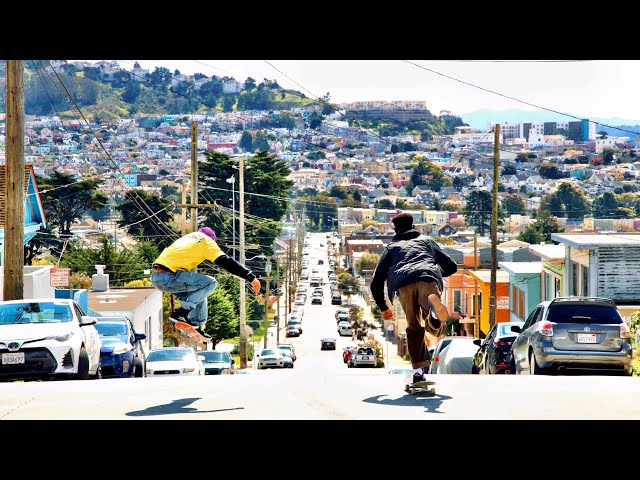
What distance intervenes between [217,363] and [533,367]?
11544 millimetres

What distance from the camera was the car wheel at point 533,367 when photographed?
16.4m

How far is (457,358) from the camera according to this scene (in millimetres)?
22531

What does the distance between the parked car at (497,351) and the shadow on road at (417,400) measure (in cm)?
764

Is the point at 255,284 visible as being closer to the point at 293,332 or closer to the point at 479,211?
the point at 293,332

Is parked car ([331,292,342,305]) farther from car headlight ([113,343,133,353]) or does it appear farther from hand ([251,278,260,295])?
hand ([251,278,260,295])

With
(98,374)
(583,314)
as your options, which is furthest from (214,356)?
(583,314)

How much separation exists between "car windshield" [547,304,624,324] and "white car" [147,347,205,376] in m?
7.38

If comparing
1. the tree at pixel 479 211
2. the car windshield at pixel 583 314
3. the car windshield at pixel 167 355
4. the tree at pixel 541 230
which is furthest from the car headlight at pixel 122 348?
the tree at pixel 479 211

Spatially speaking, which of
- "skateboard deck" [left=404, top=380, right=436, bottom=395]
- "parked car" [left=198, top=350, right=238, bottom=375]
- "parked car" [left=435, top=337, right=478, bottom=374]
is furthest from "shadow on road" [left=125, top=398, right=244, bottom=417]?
"parked car" [left=198, top=350, right=238, bottom=375]

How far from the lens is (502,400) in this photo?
11.0 metres

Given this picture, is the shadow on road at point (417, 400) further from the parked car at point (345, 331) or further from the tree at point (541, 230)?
the tree at point (541, 230)

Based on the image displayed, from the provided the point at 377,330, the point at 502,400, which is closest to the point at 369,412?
the point at 502,400
